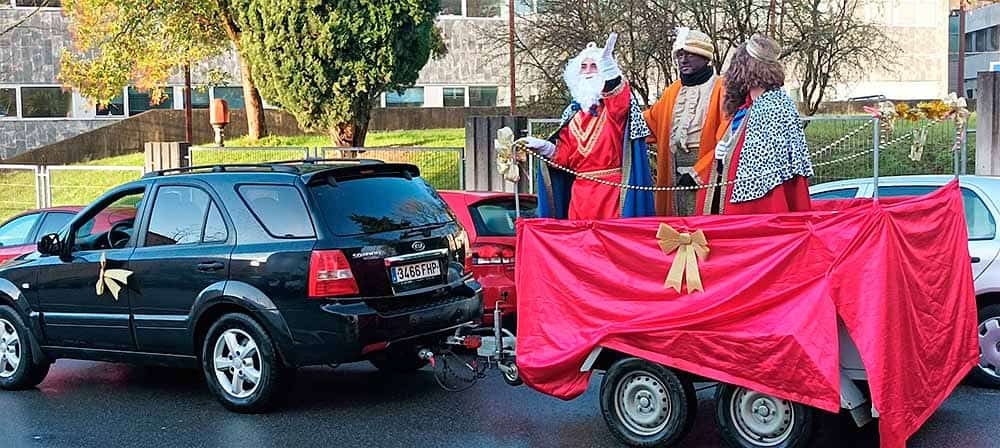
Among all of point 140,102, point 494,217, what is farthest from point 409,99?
point 494,217

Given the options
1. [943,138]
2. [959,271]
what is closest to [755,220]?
[959,271]

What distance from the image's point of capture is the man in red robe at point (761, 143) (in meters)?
6.80

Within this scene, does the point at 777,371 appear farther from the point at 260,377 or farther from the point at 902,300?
the point at 260,377

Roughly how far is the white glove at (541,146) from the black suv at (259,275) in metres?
1.23

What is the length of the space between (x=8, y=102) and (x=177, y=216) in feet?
96.7

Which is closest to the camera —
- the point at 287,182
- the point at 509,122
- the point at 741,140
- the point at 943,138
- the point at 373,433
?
the point at 741,140

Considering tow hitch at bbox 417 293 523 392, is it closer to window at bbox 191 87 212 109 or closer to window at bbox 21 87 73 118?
window at bbox 191 87 212 109

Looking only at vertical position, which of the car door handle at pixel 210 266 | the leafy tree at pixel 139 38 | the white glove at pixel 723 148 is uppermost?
the leafy tree at pixel 139 38

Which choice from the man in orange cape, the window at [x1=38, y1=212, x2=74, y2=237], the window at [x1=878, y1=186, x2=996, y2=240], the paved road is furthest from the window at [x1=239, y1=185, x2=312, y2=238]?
the window at [x1=38, y1=212, x2=74, y2=237]

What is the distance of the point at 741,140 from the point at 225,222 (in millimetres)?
3580

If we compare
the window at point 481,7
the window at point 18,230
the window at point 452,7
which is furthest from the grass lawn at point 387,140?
the window at point 18,230

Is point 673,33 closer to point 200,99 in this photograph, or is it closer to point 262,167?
point 262,167

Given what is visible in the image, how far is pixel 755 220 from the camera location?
6.37 meters

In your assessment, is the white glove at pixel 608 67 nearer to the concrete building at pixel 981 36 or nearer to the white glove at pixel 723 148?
the white glove at pixel 723 148
